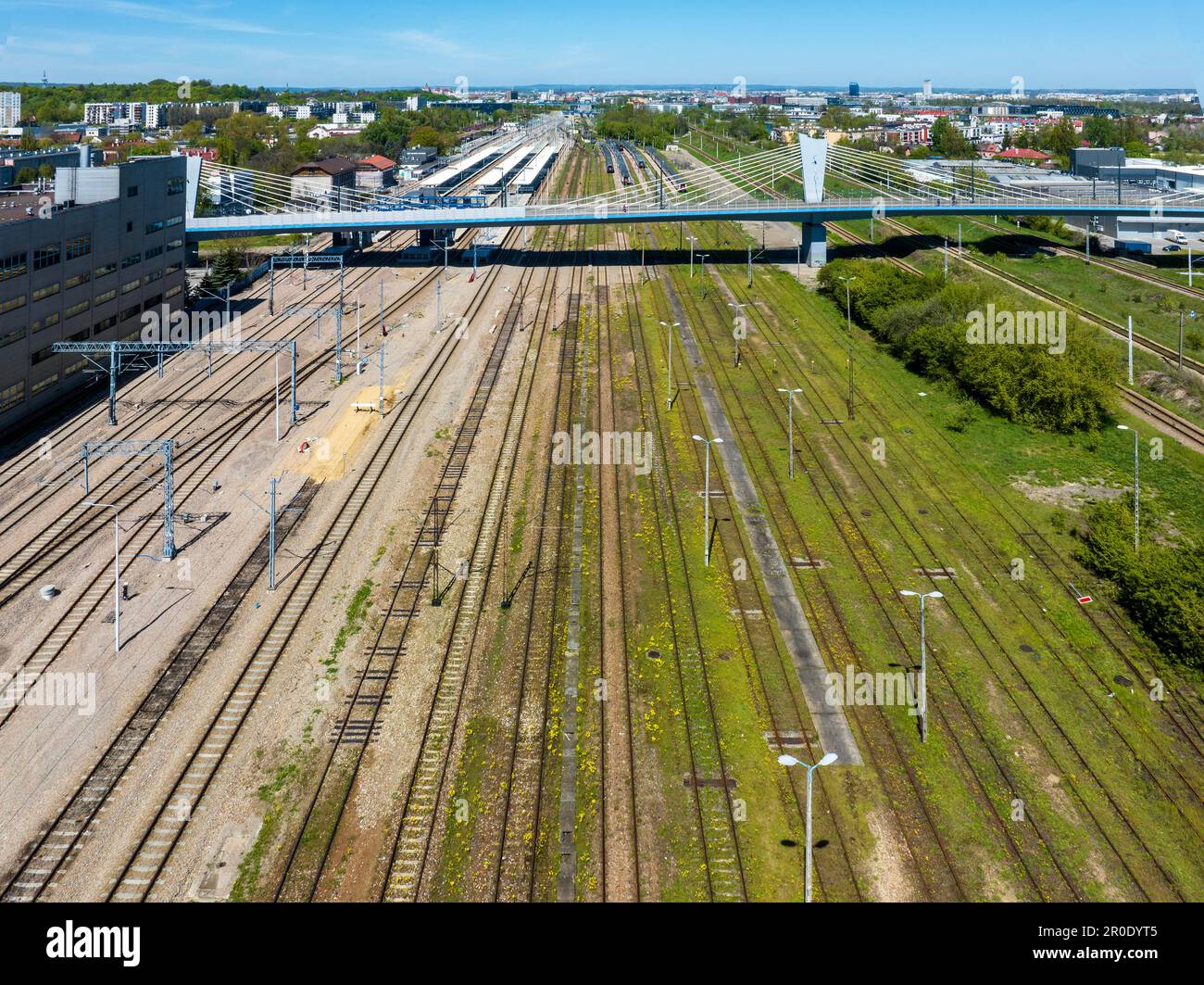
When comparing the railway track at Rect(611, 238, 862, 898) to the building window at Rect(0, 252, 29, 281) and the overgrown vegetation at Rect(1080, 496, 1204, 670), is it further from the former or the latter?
the building window at Rect(0, 252, 29, 281)

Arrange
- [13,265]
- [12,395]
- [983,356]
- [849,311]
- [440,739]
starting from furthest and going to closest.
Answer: [849,311] → [983,356] → [12,395] → [13,265] → [440,739]

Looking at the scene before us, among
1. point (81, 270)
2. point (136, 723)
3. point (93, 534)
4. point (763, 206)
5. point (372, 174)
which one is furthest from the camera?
point (372, 174)

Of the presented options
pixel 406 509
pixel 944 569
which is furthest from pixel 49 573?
pixel 944 569

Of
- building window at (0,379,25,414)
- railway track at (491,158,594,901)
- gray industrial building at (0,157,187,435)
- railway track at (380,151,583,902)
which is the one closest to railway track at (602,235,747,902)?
railway track at (491,158,594,901)

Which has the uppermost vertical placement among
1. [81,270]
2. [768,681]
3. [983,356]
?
[81,270]

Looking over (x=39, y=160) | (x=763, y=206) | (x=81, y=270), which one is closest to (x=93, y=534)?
(x=81, y=270)

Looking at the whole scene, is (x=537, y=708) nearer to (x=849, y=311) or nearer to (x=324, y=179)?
(x=849, y=311)
